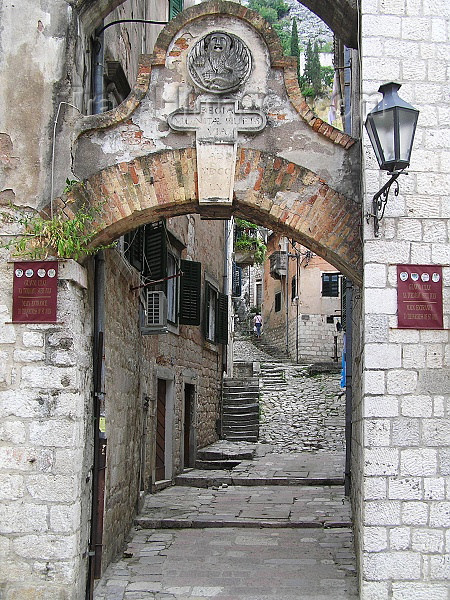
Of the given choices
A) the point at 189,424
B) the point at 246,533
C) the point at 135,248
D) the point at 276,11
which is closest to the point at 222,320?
the point at 189,424

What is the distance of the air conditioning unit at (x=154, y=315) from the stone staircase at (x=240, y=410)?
7653 millimetres

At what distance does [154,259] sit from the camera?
394 inches

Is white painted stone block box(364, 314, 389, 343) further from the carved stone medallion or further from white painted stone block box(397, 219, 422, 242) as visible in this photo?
the carved stone medallion

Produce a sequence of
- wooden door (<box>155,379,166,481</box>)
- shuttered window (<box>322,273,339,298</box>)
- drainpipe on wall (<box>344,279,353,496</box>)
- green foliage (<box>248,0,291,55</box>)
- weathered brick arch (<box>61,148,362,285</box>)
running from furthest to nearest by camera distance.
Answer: green foliage (<box>248,0,291,55</box>) < shuttered window (<box>322,273,339,298</box>) < wooden door (<box>155,379,166,481</box>) < drainpipe on wall (<box>344,279,353,496</box>) < weathered brick arch (<box>61,148,362,285</box>)

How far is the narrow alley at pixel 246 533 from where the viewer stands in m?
6.78

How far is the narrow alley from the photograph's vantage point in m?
6.78

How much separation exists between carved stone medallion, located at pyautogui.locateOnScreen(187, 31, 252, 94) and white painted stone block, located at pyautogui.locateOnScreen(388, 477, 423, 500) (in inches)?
137

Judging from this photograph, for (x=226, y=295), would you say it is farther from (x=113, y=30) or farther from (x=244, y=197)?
(x=244, y=197)

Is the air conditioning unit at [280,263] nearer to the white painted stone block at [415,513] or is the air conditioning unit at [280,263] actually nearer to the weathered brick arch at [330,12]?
the weathered brick arch at [330,12]

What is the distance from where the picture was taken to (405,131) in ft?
17.1

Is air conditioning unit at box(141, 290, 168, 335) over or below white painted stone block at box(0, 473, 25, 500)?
over

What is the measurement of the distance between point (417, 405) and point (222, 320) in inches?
436

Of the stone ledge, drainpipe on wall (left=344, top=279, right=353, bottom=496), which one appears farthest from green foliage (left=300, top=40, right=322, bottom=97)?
the stone ledge

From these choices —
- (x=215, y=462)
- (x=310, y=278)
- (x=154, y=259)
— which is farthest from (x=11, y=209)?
(x=310, y=278)
